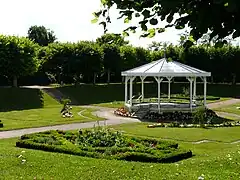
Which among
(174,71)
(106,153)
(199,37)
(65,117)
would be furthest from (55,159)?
(174,71)

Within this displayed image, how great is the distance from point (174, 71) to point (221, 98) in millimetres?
20203

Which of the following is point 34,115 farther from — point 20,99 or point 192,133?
point 192,133

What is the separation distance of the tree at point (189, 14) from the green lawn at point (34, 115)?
2102 cm

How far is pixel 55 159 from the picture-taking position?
11438 mm

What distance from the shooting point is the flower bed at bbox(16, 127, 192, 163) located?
13242 millimetres

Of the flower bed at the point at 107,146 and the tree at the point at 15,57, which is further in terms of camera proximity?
the tree at the point at 15,57

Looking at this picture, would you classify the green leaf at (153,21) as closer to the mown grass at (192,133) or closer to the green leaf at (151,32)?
the green leaf at (151,32)

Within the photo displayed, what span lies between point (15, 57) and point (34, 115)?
16.7 metres

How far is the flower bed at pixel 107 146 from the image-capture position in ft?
43.4

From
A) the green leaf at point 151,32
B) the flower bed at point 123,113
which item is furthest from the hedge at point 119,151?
the flower bed at point 123,113

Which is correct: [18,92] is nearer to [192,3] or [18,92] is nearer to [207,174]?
[207,174]

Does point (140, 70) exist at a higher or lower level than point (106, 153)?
higher

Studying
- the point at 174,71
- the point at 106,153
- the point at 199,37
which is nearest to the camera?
the point at 199,37

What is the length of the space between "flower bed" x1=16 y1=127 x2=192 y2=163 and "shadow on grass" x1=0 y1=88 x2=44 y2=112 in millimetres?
24844
